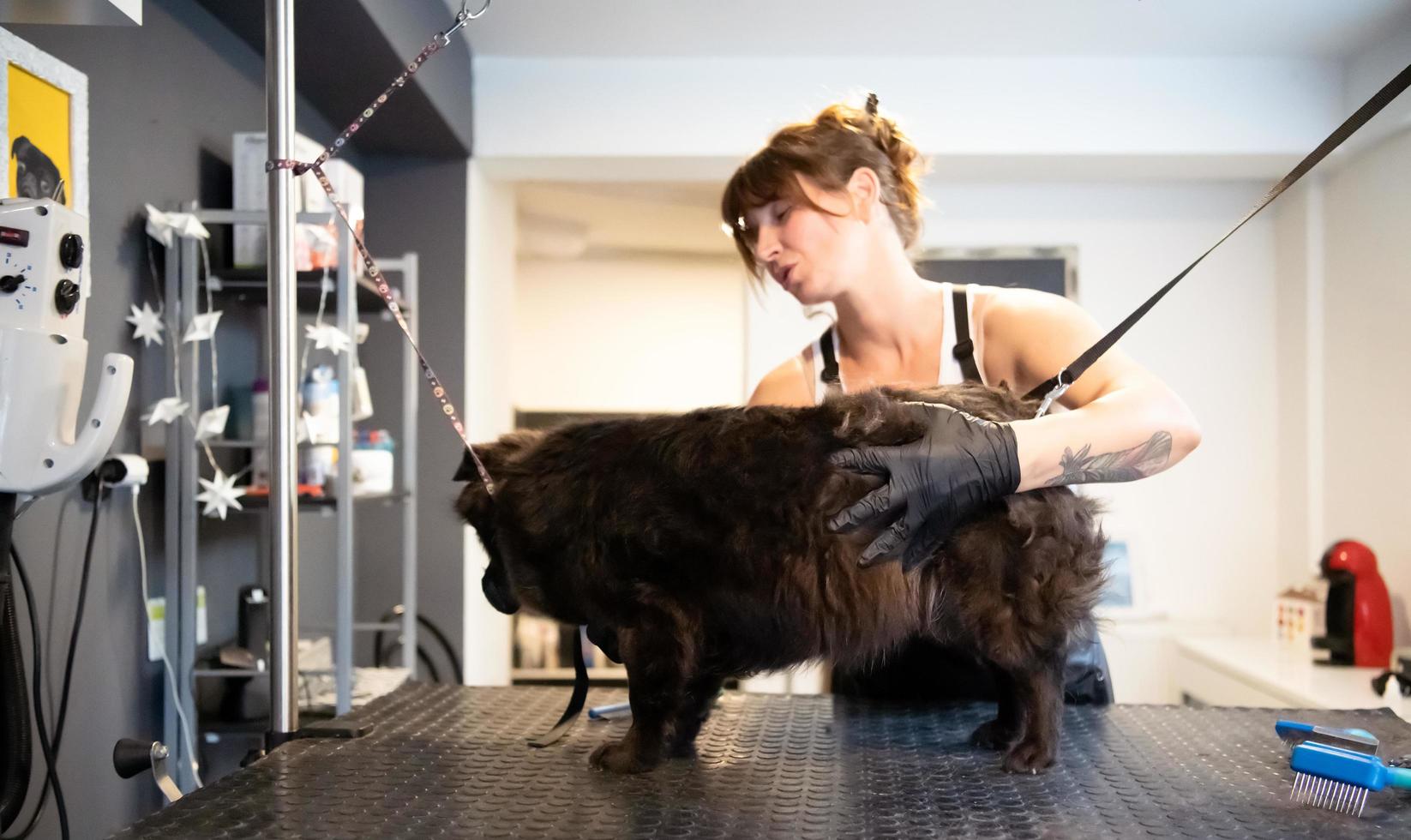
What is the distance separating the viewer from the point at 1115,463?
1.05m

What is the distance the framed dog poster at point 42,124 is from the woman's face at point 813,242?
3.44ft

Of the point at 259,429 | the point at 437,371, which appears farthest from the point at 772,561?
the point at 437,371

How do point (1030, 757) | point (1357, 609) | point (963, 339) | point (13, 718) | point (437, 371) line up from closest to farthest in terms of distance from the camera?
point (1030, 757)
point (13, 718)
point (963, 339)
point (1357, 609)
point (437, 371)

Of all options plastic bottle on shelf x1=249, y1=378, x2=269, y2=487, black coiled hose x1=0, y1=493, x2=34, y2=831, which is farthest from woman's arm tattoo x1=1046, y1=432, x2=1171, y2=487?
plastic bottle on shelf x1=249, y1=378, x2=269, y2=487

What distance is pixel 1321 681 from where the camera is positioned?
2.72 metres

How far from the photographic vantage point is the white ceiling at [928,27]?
268cm

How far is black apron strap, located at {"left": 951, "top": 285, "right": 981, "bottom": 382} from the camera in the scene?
1.37 metres

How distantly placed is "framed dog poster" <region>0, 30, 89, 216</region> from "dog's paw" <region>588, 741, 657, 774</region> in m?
1.16

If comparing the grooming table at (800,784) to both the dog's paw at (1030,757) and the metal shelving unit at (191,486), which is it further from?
the metal shelving unit at (191,486)

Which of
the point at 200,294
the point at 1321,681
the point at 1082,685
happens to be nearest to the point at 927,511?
the point at 1082,685

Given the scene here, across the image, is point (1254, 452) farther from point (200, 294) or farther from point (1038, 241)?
point (200, 294)

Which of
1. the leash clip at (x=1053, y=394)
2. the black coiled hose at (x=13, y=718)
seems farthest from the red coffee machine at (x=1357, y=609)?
the black coiled hose at (x=13, y=718)

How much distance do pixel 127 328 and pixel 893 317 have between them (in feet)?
4.48

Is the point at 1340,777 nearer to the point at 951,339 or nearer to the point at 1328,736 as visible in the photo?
the point at 1328,736
